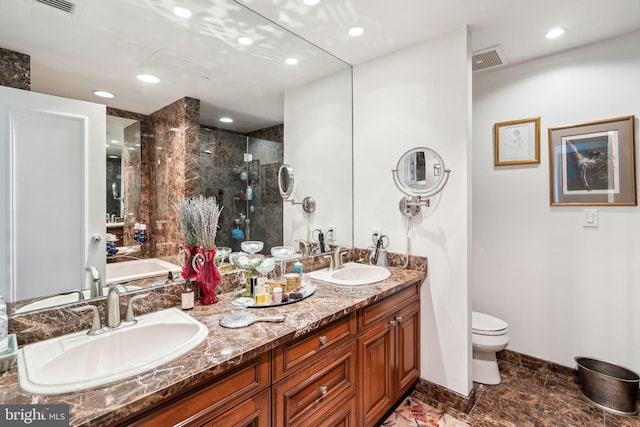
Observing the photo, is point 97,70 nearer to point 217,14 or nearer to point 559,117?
point 217,14

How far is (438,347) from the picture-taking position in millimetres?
2061

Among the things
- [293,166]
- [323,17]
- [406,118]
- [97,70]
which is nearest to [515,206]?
[406,118]

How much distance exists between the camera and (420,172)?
2119 millimetres

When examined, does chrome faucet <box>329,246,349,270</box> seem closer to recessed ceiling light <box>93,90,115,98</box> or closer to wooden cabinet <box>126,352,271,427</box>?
wooden cabinet <box>126,352,271,427</box>

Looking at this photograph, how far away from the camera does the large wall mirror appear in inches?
48.5

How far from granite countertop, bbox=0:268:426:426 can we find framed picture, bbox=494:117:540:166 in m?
1.81

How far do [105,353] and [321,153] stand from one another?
1.87 meters

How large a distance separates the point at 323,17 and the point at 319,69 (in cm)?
54

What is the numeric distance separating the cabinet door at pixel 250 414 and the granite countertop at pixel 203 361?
0.17 m

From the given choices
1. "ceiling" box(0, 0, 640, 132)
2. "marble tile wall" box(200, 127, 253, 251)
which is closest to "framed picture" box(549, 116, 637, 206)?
"ceiling" box(0, 0, 640, 132)

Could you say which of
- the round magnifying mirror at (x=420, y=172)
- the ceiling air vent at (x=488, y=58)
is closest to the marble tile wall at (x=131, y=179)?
the round magnifying mirror at (x=420, y=172)

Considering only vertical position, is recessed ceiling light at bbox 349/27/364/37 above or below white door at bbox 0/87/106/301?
above

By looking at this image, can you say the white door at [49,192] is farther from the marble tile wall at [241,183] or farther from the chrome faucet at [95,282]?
the marble tile wall at [241,183]

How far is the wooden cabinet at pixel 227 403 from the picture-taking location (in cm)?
84
